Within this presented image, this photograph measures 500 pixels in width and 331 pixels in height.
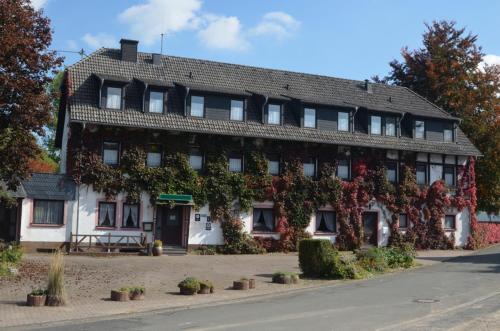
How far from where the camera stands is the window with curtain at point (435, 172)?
3784 cm

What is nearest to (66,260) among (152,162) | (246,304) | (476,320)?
(152,162)

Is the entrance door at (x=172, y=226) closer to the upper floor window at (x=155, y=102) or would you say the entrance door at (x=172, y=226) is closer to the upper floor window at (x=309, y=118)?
the upper floor window at (x=155, y=102)

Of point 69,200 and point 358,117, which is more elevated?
point 358,117

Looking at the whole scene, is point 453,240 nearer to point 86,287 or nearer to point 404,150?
point 404,150

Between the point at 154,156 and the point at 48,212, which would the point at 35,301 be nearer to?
the point at 48,212

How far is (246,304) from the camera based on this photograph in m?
16.6

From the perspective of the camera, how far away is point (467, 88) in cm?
4594

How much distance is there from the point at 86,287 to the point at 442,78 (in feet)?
114

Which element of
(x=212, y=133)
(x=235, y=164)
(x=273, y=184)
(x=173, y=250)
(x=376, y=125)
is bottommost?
(x=173, y=250)

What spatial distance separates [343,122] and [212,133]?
27.5 feet

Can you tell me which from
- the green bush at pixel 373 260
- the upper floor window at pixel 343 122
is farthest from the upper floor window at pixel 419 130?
the green bush at pixel 373 260

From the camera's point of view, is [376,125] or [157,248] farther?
[376,125]

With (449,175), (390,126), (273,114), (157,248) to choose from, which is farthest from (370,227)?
(157,248)

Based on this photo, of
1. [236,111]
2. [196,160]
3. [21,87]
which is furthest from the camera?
[236,111]
